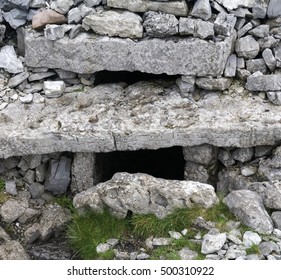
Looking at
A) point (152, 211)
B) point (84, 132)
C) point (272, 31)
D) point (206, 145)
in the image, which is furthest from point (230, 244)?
point (272, 31)

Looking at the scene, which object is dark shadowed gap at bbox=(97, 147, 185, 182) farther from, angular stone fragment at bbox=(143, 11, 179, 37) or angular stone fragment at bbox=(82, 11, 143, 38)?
angular stone fragment at bbox=(143, 11, 179, 37)

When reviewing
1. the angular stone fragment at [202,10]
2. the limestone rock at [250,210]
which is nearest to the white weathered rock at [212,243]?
the limestone rock at [250,210]

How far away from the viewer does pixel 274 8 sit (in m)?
7.40

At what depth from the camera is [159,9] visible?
23.7ft

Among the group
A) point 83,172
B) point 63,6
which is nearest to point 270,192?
point 83,172

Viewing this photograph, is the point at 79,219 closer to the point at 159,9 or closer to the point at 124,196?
the point at 124,196

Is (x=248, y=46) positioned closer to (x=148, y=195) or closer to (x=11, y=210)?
(x=148, y=195)

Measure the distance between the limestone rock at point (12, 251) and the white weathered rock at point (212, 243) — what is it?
7.33 ft

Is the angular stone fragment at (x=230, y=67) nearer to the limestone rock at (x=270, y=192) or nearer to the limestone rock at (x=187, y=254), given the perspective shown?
the limestone rock at (x=270, y=192)

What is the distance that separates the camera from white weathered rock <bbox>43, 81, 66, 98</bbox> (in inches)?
302

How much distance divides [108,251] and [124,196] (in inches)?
26.9

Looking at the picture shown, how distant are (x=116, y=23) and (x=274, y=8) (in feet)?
6.98

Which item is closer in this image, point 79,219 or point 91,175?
point 79,219

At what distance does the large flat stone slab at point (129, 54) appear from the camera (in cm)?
713
